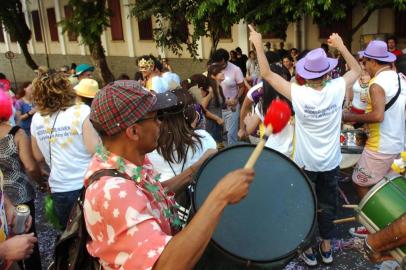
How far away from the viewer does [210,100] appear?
5.79m

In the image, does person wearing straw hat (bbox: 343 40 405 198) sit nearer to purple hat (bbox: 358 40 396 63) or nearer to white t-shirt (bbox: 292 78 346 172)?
purple hat (bbox: 358 40 396 63)

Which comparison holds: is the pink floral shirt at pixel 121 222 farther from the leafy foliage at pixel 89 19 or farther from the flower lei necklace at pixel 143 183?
the leafy foliage at pixel 89 19

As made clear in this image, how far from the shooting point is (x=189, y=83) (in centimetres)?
595

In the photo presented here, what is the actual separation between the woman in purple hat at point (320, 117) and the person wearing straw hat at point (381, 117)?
33 cm

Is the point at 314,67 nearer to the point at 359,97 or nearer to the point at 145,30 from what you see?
the point at 359,97

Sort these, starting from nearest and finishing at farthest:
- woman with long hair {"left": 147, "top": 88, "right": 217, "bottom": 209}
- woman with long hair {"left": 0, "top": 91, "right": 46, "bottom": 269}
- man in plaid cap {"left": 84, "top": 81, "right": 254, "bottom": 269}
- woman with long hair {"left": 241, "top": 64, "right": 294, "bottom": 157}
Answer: man in plaid cap {"left": 84, "top": 81, "right": 254, "bottom": 269}
woman with long hair {"left": 147, "top": 88, "right": 217, "bottom": 209}
woman with long hair {"left": 0, "top": 91, "right": 46, "bottom": 269}
woman with long hair {"left": 241, "top": 64, "right": 294, "bottom": 157}

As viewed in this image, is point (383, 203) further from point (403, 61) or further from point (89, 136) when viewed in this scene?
point (403, 61)

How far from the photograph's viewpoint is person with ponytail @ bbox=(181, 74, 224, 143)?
18.9ft

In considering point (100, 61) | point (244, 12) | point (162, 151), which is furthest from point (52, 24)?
point (162, 151)

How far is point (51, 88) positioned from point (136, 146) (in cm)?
188

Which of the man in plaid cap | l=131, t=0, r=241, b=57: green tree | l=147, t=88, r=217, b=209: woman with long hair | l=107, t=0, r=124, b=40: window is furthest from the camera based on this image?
l=107, t=0, r=124, b=40: window

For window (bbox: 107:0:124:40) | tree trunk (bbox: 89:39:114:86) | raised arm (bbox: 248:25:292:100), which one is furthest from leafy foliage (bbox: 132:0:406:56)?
window (bbox: 107:0:124:40)

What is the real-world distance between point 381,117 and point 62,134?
2689 mm

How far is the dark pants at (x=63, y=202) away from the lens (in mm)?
3525
